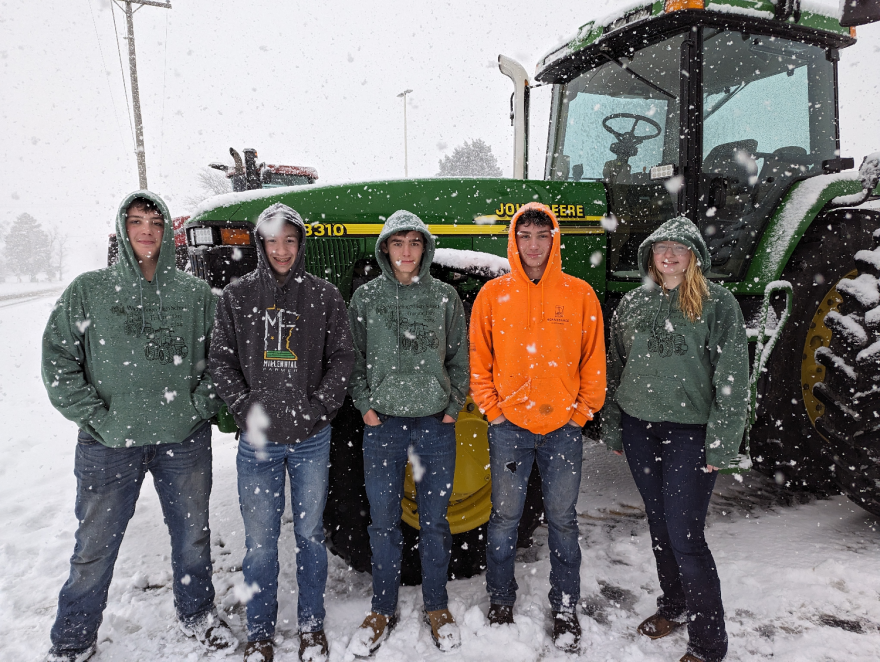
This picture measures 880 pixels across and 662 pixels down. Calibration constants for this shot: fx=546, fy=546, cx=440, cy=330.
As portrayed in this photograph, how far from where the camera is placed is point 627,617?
8.16ft

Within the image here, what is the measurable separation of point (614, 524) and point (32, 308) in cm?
2198

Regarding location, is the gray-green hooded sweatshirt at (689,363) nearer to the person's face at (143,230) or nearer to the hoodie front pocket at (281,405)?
the hoodie front pocket at (281,405)

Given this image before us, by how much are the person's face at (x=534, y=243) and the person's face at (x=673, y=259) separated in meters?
0.45

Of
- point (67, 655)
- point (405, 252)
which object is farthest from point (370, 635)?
point (405, 252)

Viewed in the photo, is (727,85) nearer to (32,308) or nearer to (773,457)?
(773,457)

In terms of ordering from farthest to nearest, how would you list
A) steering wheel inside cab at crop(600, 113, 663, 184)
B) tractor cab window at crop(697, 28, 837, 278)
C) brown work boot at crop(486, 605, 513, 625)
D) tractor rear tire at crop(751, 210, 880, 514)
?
steering wheel inside cab at crop(600, 113, 663, 184), tractor cab window at crop(697, 28, 837, 278), tractor rear tire at crop(751, 210, 880, 514), brown work boot at crop(486, 605, 513, 625)

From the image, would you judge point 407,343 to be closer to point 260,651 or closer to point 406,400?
point 406,400

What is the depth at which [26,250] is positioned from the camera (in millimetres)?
54312

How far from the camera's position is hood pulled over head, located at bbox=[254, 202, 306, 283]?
7.30 ft

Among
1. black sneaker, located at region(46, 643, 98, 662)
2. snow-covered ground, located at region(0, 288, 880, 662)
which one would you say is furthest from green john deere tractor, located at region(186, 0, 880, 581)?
Answer: black sneaker, located at region(46, 643, 98, 662)

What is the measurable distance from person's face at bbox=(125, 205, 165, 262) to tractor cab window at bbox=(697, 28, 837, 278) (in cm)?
281

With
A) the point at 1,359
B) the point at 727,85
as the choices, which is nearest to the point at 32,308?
the point at 1,359

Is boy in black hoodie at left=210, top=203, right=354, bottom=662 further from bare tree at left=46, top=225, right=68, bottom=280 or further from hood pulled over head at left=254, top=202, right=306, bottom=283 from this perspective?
bare tree at left=46, top=225, right=68, bottom=280

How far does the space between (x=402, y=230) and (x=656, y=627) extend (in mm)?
2032
